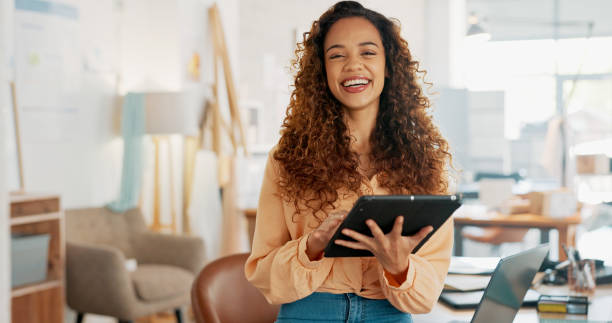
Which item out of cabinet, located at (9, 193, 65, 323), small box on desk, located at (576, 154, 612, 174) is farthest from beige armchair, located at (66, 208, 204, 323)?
small box on desk, located at (576, 154, 612, 174)

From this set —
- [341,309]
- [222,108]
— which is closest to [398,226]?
[341,309]

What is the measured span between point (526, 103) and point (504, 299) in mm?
6524

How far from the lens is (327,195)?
53.9 inches

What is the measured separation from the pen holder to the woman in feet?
2.54

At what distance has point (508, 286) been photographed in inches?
53.8

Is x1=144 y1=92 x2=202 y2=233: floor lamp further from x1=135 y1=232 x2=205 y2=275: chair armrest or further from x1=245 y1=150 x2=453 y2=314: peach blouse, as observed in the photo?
x1=245 y1=150 x2=453 y2=314: peach blouse

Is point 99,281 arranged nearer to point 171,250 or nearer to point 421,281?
point 171,250

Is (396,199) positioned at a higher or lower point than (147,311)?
higher

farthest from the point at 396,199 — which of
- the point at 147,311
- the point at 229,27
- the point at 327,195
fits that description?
the point at 229,27

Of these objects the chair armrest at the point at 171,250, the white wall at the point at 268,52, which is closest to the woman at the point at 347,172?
the chair armrest at the point at 171,250

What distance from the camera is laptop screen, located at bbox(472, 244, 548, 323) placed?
1.27 m

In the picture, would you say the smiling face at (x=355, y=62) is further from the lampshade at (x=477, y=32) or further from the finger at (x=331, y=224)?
the lampshade at (x=477, y=32)

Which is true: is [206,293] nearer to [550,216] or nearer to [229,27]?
[550,216]

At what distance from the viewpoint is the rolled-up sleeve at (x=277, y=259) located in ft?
4.15
